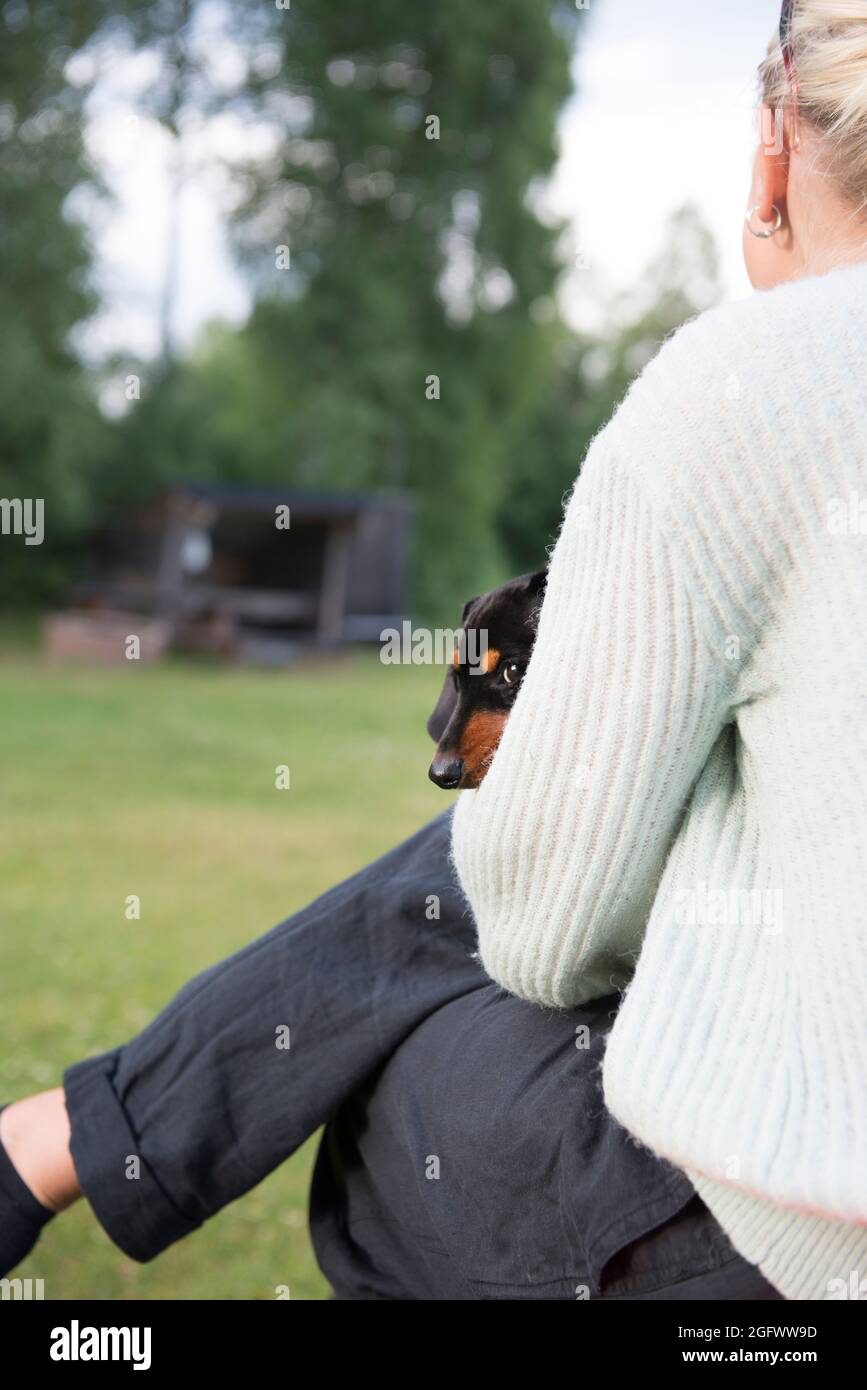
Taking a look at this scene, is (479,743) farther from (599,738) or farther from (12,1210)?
(12,1210)

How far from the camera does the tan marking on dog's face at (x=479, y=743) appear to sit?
149 centimetres

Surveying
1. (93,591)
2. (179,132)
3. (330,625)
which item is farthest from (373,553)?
(179,132)

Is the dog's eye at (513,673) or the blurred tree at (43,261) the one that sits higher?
the blurred tree at (43,261)

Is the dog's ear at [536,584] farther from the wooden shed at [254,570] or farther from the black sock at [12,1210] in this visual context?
the wooden shed at [254,570]

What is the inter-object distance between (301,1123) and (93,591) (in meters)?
19.8

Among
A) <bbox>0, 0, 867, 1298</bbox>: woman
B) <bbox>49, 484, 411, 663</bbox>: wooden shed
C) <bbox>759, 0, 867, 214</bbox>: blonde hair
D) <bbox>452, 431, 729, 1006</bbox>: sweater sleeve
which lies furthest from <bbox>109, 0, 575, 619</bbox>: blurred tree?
<bbox>452, 431, 729, 1006</bbox>: sweater sleeve

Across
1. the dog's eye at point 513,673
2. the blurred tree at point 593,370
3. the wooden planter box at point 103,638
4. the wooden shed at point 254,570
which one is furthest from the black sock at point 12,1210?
the blurred tree at point 593,370

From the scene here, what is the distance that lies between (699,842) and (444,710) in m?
0.44

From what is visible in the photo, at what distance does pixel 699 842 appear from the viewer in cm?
128

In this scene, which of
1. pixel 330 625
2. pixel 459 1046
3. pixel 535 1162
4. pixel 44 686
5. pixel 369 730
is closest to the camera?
pixel 535 1162

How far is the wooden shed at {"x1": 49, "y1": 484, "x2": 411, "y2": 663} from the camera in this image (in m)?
17.7

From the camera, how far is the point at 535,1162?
1.42 m

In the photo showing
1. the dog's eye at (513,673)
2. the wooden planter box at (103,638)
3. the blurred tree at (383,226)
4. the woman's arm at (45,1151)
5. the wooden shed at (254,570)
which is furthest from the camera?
the blurred tree at (383,226)
